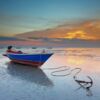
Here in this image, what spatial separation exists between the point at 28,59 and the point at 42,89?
8808 millimetres

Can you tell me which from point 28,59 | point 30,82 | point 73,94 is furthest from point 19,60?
point 73,94

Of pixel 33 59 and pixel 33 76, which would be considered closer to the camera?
pixel 33 76

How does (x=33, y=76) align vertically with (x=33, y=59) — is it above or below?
below

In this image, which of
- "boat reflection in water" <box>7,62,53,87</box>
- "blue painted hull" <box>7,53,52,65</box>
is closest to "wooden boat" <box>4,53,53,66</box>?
"blue painted hull" <box>7,53,52,65</box>

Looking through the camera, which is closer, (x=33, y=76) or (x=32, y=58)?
(x=33, y=76)

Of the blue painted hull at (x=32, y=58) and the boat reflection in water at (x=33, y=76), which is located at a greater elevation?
the blue painted hull at (x=32, y=58)

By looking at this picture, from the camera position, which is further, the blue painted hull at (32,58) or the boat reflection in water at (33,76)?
the blue painted hull at (32,58)

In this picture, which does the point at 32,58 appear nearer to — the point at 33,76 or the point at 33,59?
the point at 33,59

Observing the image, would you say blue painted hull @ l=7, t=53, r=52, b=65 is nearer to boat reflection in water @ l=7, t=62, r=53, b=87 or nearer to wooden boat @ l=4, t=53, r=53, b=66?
wooden boat @ l=4, t=53, r=53, b=66

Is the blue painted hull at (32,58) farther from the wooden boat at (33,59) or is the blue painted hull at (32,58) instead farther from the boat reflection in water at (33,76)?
the boat reflection in water at (33,76)

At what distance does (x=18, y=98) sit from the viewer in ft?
25.3

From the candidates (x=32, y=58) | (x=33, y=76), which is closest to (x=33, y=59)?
(x=32, y=58)

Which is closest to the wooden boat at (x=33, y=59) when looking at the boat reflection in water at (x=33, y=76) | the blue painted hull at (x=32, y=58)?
the blue painted hull at (x=32, y=58)

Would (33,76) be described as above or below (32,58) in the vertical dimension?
below
